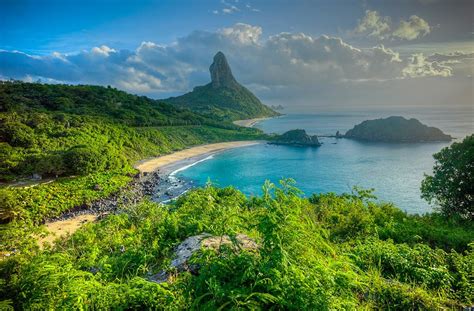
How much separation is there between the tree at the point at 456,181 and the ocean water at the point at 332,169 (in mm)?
21698

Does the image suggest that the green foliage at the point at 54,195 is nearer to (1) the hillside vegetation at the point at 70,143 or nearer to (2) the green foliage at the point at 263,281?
(1) the hillside vegetation at the point at 70,143

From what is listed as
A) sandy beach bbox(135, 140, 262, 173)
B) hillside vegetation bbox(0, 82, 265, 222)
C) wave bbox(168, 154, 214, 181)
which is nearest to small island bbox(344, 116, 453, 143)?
sandy beach bbox(135, 140, 262, 173)

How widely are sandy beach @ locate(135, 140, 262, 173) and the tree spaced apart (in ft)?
203

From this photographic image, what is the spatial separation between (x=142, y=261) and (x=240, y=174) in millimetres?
64621

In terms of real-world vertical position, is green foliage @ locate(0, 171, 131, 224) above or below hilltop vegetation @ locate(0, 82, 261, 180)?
below

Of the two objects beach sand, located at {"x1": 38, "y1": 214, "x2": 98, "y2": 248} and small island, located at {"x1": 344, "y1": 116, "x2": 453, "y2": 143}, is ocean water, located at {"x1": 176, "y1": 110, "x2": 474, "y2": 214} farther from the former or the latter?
beach sand, located at {"x1": 38, "y1": 214, "x2": 98, "y2": 248}

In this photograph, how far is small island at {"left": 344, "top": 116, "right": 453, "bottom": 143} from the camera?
112750 mm

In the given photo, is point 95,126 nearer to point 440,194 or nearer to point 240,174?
point 240,174

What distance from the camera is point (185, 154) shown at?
9294 cm

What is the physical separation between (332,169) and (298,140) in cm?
4654

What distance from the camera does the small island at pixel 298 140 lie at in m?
117

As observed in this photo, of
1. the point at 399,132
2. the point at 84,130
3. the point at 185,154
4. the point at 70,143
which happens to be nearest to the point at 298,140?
the point at 399,132

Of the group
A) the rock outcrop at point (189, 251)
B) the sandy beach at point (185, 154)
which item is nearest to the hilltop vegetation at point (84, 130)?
the sandy beach at point (185, 154)

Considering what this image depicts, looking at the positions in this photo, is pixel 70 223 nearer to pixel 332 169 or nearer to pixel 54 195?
pixel 54 195
